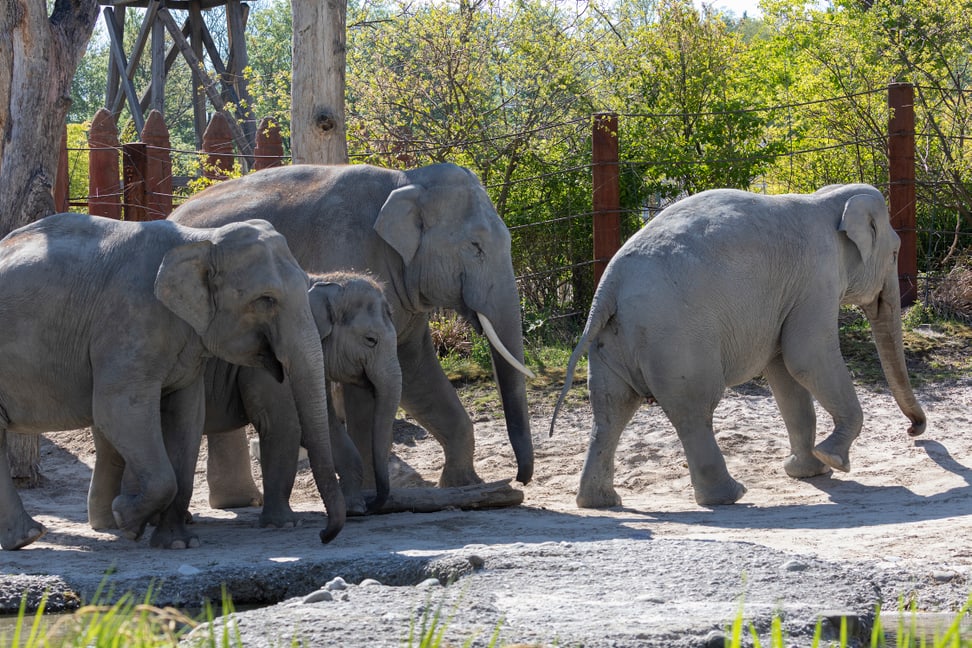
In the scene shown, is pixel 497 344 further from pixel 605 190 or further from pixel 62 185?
pixel 62 185

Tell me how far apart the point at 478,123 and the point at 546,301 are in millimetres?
1712

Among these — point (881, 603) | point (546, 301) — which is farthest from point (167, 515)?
point (546, 301)

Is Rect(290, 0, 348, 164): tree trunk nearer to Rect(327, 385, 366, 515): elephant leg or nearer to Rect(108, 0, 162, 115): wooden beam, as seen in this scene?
Rect(327, 385, 366, 515): elephant leg

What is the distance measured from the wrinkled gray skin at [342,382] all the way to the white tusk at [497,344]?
0.83 m

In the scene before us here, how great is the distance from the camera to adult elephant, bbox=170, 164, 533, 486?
8.31 m

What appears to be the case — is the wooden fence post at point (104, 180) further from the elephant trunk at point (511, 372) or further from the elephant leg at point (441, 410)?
the elephant trunk at point (511, 372)

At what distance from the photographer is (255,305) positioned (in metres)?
6.75

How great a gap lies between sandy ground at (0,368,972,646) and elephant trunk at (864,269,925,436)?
24cm

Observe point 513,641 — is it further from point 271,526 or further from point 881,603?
point 271,526

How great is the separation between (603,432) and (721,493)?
2.43 ft

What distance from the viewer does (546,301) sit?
1262 cm

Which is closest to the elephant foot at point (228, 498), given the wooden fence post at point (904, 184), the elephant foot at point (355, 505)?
the elephant foot at point (355, 505)

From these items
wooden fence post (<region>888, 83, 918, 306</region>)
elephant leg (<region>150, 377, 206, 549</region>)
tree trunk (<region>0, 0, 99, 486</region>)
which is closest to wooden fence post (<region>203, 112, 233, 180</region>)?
tree trunk (<region>0, 0, 99, 486</region>)

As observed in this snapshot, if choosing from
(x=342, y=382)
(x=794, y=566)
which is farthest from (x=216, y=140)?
(x=794, y=566)
